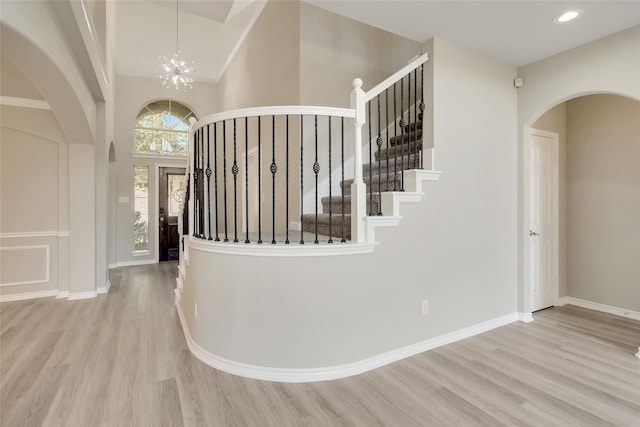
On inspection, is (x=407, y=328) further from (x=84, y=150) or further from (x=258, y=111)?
(x=84, y=150)

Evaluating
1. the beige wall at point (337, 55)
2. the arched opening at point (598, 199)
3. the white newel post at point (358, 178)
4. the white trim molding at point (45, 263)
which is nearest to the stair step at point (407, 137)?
the beige wall at point (337, 55)

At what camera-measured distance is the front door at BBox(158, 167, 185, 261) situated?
7547mm

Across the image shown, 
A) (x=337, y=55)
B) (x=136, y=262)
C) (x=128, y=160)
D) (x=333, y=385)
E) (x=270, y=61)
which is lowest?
(x=333, y=385)

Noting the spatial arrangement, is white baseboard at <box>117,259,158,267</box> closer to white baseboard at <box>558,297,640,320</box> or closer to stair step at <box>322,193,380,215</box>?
stair step at <box>322,193,380,215</box>

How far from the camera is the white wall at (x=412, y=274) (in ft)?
7.74

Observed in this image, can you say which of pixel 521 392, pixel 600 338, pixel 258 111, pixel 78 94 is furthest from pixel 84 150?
pixel 600 338

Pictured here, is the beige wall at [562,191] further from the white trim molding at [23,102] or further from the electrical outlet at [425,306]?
the white trim molding at [23,102]

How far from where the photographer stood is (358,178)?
2.45m

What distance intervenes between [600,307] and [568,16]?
337 centimetres

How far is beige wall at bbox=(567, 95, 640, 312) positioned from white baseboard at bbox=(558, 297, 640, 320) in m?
0.04

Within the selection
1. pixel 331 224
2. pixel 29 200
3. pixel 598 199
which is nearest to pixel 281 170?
pixel 331 224

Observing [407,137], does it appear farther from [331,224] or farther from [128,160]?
[128,160]

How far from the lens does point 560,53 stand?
10.6 ft

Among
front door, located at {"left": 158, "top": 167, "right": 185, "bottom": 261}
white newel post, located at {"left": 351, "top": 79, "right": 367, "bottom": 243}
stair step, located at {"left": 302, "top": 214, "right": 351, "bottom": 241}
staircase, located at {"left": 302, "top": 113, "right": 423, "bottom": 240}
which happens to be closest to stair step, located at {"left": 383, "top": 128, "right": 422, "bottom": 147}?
staircase, located at {"left": 302, "top": 113, "right": 423, "bottom": 240}
